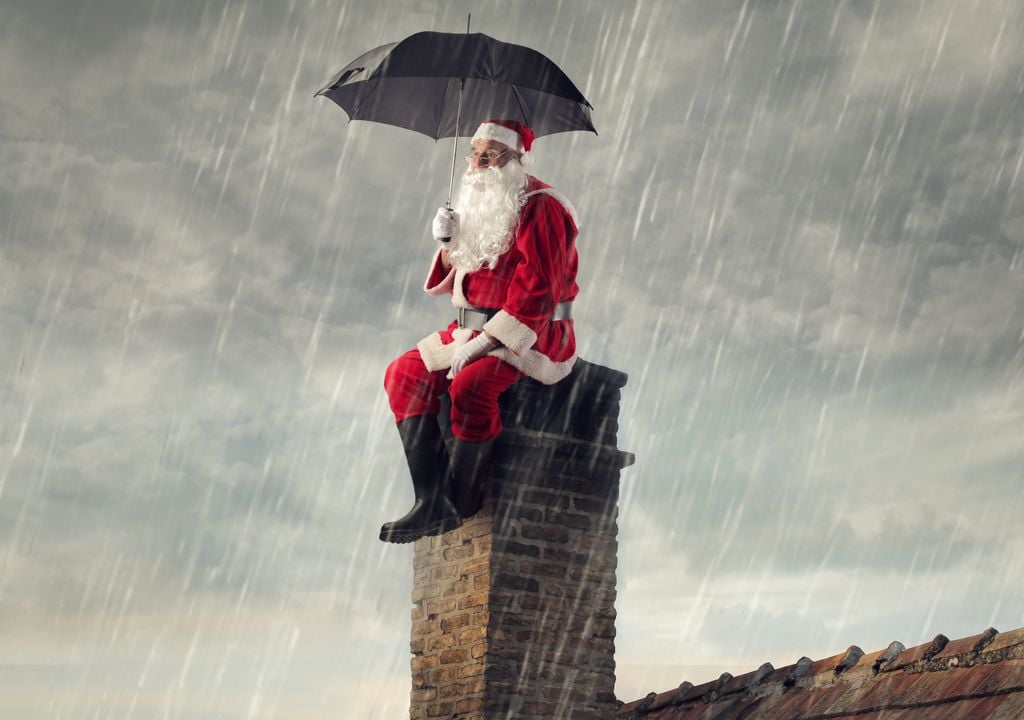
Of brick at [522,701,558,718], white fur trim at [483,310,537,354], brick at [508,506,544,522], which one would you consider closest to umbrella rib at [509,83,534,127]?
white fur trim at [483,310,537,354]

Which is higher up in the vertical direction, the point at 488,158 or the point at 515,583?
the point at 488,158

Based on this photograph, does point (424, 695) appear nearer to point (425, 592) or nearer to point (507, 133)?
point (425, 592)

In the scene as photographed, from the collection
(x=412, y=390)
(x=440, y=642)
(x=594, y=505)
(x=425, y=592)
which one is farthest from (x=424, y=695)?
(x=412, y=390)

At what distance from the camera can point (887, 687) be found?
18.9ft

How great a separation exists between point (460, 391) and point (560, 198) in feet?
3.50

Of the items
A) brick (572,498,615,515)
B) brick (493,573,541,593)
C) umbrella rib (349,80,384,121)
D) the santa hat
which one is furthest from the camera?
umbrella rib (349,80,384,121)

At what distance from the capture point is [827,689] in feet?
20.1

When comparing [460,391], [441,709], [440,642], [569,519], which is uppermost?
[460,391]

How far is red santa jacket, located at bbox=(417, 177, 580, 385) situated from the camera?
5289 mm

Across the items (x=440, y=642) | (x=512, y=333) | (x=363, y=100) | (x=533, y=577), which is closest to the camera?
(x=512, y=333)

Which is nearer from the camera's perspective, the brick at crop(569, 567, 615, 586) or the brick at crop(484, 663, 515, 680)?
the brick at crop(484, 663, 515, 680)

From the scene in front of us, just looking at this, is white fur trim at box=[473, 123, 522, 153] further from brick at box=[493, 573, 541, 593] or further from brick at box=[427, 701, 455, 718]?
brick at box=[427, 701, 455, 718]

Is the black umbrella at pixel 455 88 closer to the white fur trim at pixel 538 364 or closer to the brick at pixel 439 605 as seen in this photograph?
the white fur trim at pixel 538 364

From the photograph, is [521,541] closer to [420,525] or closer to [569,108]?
→ [420,525]
